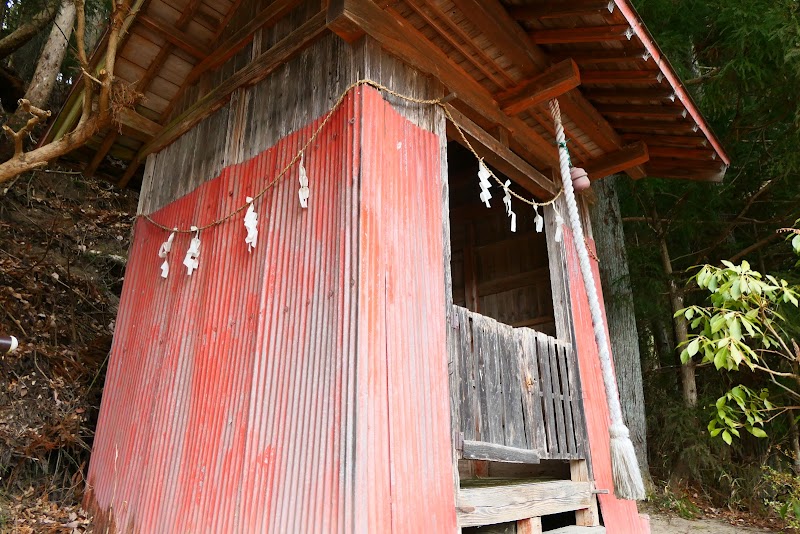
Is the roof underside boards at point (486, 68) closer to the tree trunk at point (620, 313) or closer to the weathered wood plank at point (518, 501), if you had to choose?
the tree trunk at point (620, 313)

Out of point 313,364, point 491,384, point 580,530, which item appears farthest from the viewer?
point 580,530

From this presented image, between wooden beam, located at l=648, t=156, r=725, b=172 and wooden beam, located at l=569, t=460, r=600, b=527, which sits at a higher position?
wooden beam, located at l=648, t=156, r=725, b=172

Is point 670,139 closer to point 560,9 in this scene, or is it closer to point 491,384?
point 560,9

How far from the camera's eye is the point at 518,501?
13.3ft

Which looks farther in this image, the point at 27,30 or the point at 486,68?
the point at 27,30

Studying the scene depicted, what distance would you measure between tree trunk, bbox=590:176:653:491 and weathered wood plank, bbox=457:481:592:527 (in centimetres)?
373

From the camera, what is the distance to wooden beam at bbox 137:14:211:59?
5.22 m

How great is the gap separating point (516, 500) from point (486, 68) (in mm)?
3605

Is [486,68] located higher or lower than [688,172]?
higher

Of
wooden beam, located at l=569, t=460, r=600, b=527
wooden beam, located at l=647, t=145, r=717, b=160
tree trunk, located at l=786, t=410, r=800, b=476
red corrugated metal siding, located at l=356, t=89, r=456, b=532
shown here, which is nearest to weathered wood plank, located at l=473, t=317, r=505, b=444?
red corrugated metal siding, located at l=356, t=89, r=456, b=532

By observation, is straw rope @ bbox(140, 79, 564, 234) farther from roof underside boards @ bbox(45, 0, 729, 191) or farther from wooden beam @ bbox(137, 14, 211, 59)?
wooden beam @ bbox(137, 14, 211, 59)

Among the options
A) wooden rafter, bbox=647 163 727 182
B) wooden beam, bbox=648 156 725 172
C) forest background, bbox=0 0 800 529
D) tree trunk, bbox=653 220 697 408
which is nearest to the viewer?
forest background, bbox=0 0 800 529

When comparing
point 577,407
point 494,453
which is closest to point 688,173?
point 577,407

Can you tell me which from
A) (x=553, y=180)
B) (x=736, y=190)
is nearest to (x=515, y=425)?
(x=553, y=180)
